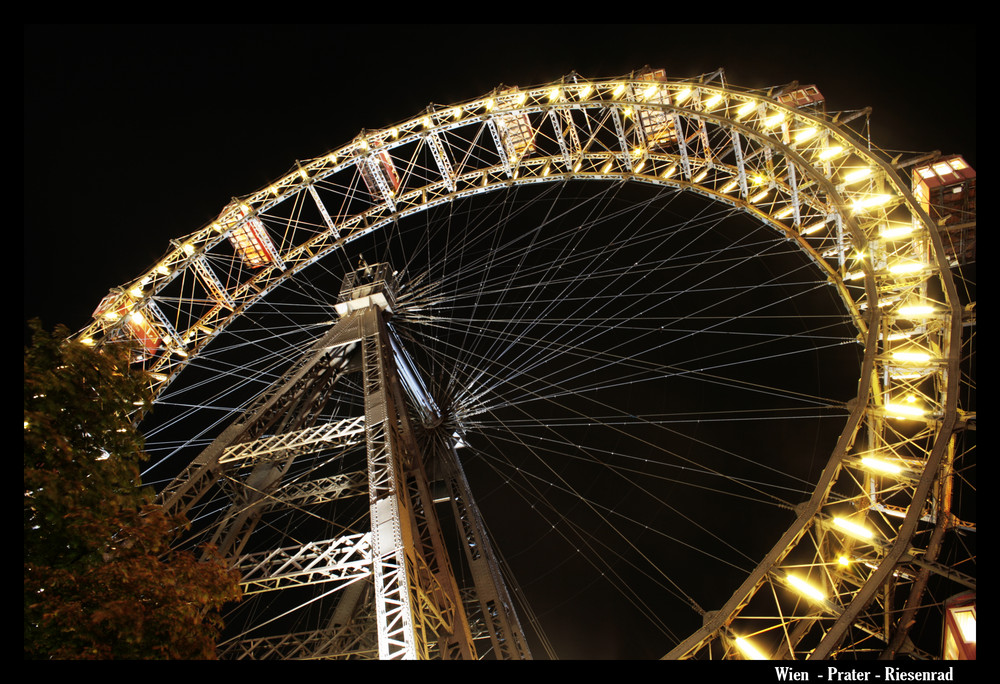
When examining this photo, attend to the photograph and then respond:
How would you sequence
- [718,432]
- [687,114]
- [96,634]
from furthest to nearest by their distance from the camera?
[718,432], [687,114], [96,634]

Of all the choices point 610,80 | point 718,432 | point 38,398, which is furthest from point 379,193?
point 718,432

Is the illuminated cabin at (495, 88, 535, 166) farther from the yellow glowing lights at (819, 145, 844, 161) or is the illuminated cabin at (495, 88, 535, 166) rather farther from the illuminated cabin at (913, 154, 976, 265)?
the illuminated cabin at (913, 154, 976, 265)

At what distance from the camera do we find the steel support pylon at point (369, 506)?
8.31 metres

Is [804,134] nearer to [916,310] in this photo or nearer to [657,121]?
[657,121]

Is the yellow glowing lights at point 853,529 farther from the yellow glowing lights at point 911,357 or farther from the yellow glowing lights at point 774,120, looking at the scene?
the yellow glowing lights at point 774,120

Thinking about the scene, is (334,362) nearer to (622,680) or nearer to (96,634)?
(96,634)

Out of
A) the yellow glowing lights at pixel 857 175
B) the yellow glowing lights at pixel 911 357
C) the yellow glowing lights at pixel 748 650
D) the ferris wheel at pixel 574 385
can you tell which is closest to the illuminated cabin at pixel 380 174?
the ferris wheel at pixel 574 385

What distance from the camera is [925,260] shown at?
465 inches

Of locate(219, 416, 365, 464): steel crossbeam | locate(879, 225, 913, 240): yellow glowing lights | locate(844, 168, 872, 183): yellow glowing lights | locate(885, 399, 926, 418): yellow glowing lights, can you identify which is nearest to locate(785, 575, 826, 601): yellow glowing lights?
locate(885, 399, 926, 418): yellow glowing lights

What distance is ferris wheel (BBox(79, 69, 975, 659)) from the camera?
1002 centimetres

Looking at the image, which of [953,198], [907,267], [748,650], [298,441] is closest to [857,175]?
[953,198]

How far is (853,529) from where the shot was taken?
32.0 ft

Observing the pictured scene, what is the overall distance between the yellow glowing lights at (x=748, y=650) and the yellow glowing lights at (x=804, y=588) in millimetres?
1231

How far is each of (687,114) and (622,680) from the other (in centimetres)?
1478
